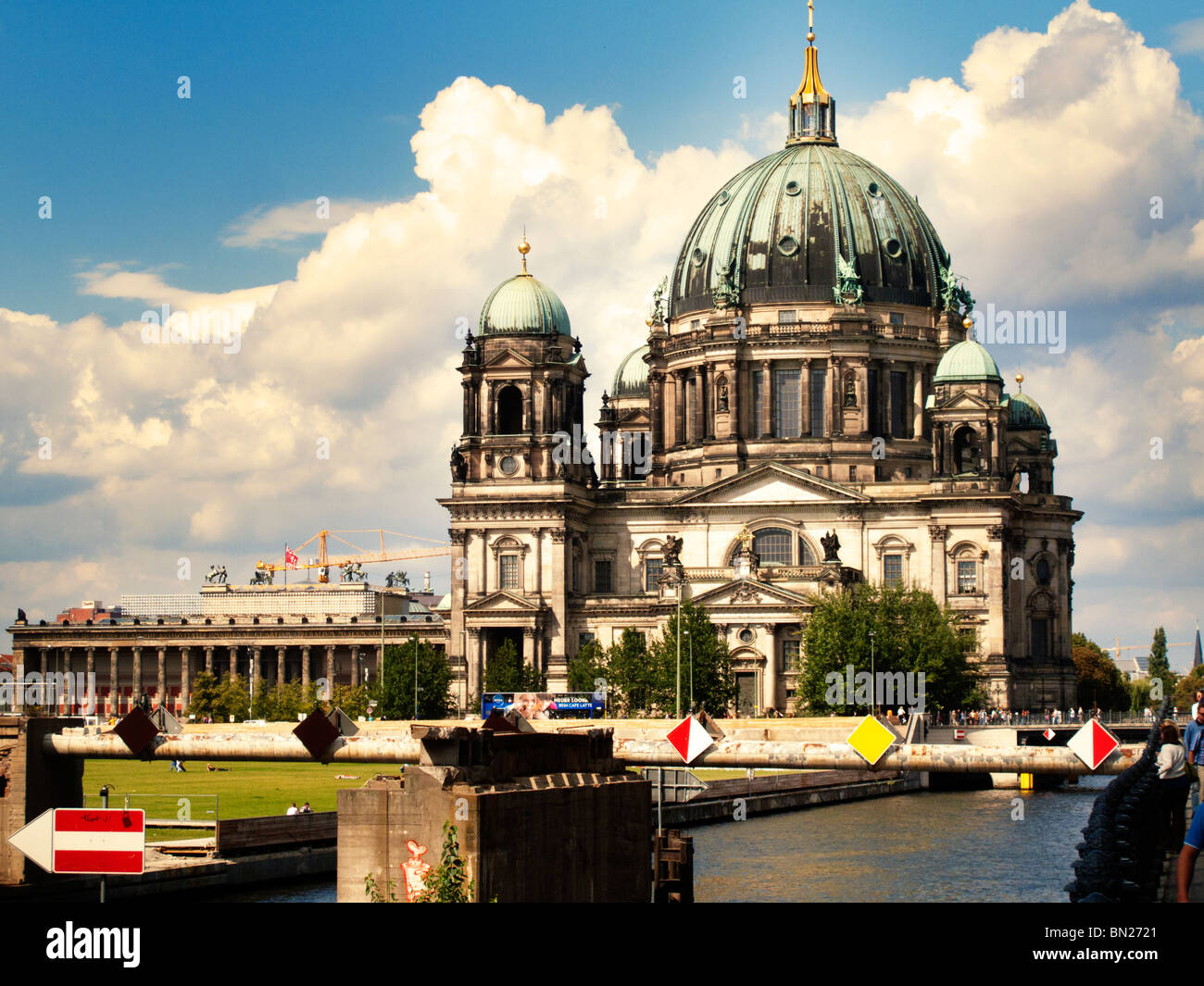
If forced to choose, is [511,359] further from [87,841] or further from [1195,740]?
[87,841]

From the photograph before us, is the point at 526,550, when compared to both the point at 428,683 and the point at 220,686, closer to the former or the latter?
the point at 428,683

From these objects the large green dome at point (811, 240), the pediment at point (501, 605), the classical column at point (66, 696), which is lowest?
the classical column at point (66, 696)

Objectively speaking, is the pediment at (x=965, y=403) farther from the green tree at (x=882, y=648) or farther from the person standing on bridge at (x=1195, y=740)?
the person standing on bridge at (x=1195, y=740)

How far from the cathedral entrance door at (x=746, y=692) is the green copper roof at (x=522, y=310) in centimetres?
2759

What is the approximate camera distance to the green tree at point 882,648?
109 m

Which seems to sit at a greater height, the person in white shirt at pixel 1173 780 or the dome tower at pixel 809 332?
the dome tower at pixel 809 332

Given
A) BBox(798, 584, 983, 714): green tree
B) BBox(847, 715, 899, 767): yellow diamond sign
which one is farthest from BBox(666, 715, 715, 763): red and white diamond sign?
BBox(798, 584, 983, 714): green tree

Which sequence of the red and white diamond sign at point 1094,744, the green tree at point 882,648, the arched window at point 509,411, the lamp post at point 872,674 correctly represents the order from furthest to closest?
the arched window at point 509,411
the green tree at point 882,648
the lamp post at point 872,674
the red and white diamond sign at point 1094,744

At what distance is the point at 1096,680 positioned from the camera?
16750cm

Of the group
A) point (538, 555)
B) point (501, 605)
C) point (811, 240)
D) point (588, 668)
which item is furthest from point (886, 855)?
point (811, 240)

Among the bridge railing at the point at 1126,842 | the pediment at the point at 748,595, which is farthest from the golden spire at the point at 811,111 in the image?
the bridge railing at the point at 1126,842

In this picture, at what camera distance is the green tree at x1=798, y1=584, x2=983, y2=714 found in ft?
358

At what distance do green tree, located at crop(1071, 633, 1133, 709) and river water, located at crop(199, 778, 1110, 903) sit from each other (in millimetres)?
77498
